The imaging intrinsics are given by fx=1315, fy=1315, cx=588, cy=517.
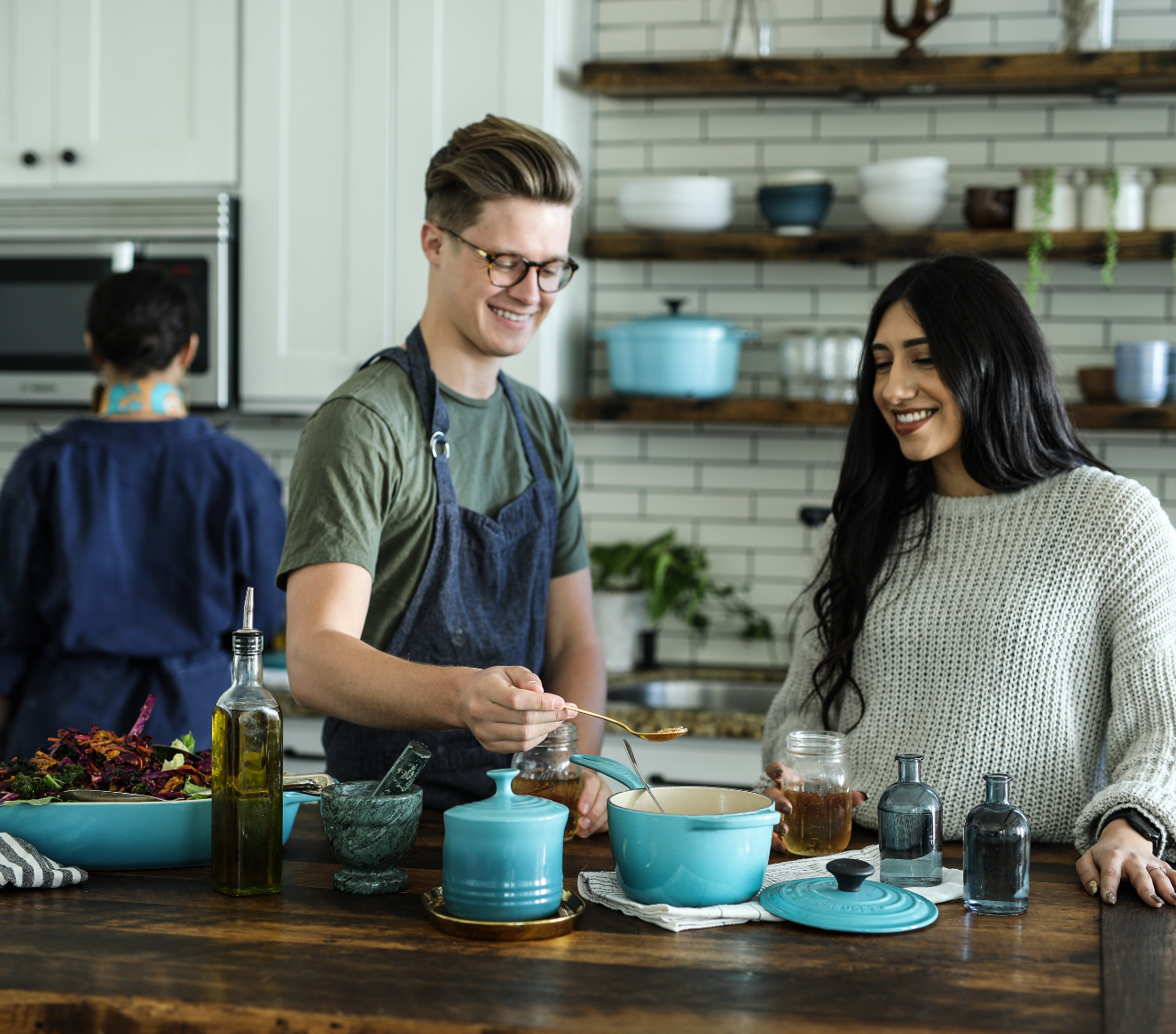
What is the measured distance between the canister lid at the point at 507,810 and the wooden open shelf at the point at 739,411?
7.16 ft

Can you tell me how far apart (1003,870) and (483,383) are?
1.15 m

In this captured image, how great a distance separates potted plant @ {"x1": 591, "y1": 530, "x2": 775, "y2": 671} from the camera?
3.66 m

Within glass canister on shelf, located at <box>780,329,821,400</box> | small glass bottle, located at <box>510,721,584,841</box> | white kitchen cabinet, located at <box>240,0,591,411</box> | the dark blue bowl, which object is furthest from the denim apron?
the dark blue bowl

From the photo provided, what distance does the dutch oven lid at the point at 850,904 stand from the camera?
144 centimetres

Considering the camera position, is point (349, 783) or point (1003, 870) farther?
point (349, 783)

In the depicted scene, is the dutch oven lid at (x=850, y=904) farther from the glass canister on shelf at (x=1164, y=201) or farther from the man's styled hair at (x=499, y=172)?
the glass canister on shelf at (x=1164, y=201)

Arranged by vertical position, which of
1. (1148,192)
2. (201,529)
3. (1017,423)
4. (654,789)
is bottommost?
(654,789)

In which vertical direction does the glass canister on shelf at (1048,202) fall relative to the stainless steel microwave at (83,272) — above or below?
above

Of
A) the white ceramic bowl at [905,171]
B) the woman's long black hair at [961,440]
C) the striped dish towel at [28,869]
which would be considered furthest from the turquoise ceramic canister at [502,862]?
the white ceramic bowl at [905,171]

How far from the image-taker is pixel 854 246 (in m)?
3.52

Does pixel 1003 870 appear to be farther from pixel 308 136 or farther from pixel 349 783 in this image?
pixel 308 136

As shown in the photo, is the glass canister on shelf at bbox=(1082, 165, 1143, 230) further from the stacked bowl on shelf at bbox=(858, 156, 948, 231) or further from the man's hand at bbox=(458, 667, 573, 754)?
the man's hand at bbox=(458, 667, 573, 754)

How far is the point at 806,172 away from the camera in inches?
140

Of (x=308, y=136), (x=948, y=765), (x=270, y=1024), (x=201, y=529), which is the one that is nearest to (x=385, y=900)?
(x=270, y=1024)
